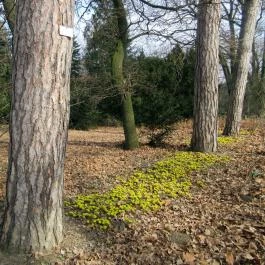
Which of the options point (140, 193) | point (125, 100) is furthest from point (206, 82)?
point (140, 193)

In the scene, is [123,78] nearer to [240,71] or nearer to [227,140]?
[227,140]

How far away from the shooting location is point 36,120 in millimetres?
3479

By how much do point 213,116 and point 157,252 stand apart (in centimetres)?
473

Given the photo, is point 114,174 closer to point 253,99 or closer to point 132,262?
point 132,262

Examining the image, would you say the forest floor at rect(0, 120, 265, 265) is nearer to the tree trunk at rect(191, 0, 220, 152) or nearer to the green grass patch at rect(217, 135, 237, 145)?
the tree trunk at rect(191, 0, 220, 152)

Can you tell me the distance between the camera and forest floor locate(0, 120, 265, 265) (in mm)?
3689

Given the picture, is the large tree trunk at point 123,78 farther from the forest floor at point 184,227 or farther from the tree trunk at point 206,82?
the forest floor at point 184,227

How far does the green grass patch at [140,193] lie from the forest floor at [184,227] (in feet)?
0.47

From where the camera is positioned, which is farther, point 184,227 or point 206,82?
point 206,82

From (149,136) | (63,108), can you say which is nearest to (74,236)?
(63,108)

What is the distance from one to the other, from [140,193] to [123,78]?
14.8 ft

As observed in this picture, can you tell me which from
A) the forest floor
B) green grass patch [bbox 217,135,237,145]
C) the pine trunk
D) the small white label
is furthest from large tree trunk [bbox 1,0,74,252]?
green grass patch [bbox 217,135,237,145]

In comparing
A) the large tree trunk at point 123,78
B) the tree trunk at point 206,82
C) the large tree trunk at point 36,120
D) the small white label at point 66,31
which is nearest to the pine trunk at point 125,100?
the large tree trunk at point 123,78

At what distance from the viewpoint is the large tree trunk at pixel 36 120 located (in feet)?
11.3
